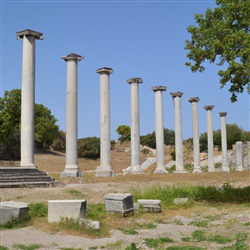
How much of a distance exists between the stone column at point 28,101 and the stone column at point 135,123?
448 inches

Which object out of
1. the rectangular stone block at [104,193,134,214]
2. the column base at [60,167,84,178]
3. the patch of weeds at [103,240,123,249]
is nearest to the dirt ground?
the patch of weeds at [103,240,123,249]

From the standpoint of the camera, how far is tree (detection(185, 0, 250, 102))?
47.6 ft

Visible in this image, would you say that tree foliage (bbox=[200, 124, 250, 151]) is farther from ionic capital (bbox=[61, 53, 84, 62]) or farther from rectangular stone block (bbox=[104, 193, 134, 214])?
rectangular stone block (bbox=[104, 193, 134, 214])

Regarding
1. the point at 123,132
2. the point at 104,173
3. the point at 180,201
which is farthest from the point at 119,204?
the point at 123,132

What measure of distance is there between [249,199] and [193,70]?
617 centimetres

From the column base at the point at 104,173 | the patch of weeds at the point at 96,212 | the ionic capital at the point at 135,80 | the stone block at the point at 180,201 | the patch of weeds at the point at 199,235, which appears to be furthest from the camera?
the ionic capital at the point at 135,80

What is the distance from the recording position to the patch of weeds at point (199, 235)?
906 cm

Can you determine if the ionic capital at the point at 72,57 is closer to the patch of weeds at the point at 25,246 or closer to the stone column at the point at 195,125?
the stone column at the point at 195,125

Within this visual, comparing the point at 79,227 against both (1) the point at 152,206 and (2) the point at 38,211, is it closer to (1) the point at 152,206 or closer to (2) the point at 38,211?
(2) the point at 38,211

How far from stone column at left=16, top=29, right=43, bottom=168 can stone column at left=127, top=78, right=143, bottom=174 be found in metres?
11.4

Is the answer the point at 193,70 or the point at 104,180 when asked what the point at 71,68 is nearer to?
the point at 104,180

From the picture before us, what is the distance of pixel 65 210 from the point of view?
1073 centimetres

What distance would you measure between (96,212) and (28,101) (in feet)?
37.6

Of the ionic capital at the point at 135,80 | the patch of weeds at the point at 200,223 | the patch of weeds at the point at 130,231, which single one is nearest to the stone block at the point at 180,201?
the patch of weeds at the point at 200,223
